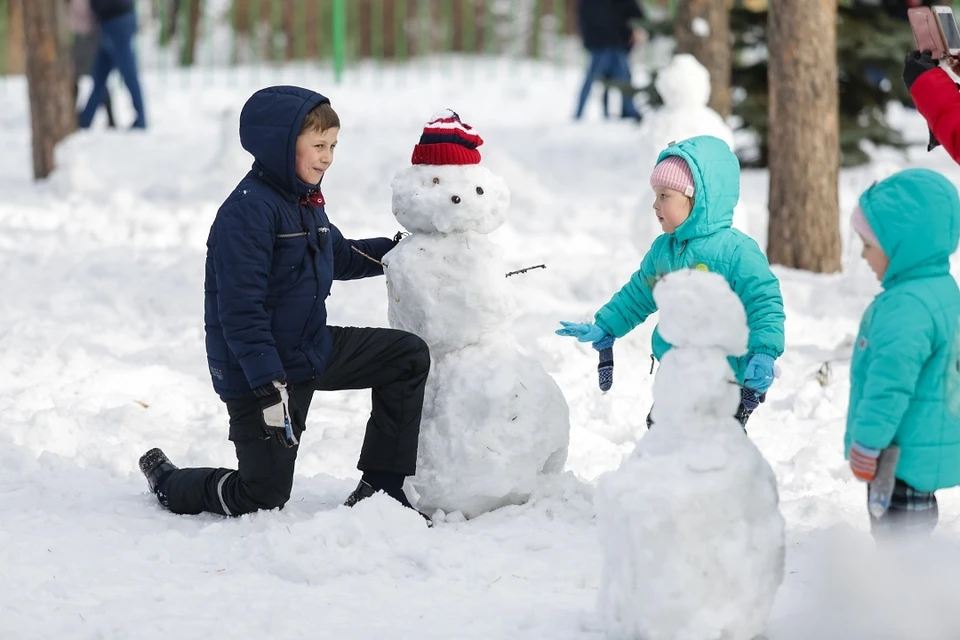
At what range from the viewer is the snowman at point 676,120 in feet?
23.6

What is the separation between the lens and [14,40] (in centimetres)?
1950

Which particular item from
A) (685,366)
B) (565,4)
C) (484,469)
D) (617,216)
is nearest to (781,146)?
(617,216)

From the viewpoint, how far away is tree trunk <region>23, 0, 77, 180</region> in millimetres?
11492

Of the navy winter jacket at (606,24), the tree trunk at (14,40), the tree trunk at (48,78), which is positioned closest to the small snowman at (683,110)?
the tree trunk at (48,78)

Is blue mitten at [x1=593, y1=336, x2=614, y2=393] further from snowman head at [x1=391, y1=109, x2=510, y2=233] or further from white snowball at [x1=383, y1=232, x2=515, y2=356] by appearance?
snowman head at [x1=391, y1=109, x2=510, y2=233]

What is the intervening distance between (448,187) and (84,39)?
1080 centimetres

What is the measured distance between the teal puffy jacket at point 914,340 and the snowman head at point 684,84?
4.10 m

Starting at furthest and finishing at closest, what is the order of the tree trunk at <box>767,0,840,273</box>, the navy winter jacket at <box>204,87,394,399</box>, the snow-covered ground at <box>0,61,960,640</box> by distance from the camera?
the tree trunk at <box>767,0,840,273</box> → the navy winter jacket at <box>204,87,394,399</box> → the snow-covered ground at <box>0,61,960,640</box>

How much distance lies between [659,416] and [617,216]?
6972mm

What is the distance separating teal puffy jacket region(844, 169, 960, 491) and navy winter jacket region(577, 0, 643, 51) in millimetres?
11746

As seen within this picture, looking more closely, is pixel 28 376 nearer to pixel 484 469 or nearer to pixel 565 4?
pixel 484 469

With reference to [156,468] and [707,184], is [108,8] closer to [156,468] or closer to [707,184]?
[156,468]

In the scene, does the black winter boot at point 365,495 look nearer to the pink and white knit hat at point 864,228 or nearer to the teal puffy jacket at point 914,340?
the teal puffy jacket at point 914,340

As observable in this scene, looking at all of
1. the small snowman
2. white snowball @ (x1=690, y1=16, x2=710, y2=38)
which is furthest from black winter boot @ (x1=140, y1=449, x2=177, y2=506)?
white snowball @ (x1=690, y1=16, x2=710, y2=38)
